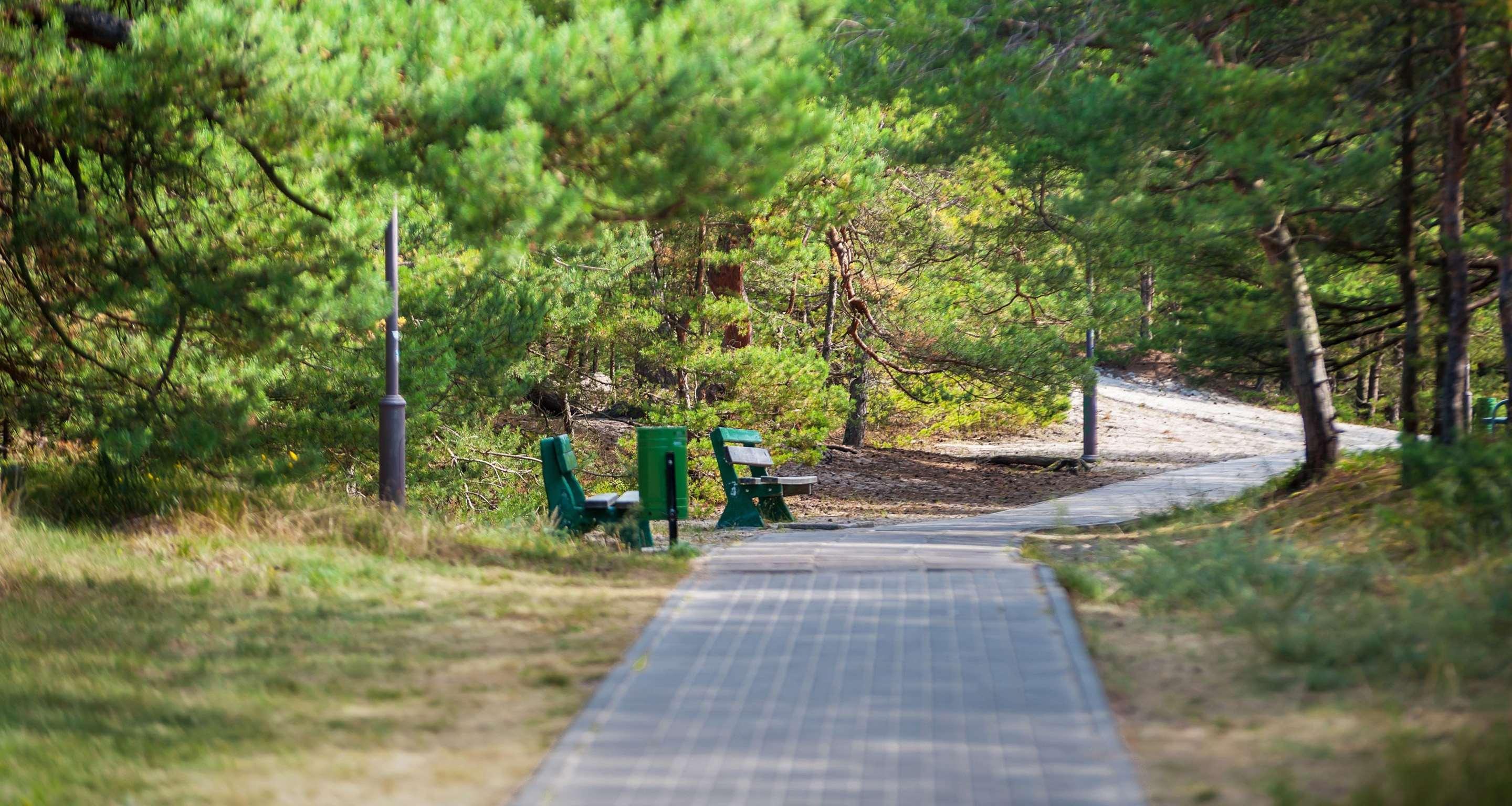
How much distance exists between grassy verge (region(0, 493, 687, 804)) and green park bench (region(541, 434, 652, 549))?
18.0 inches

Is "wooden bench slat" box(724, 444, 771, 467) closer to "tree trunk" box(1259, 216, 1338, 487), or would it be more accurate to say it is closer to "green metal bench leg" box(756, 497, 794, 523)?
"green metal bench leg" box(756, 497, 794, 523)

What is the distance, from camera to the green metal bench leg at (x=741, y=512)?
13234mm

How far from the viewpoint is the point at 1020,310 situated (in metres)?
24.4

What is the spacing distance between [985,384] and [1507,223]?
12.4 m

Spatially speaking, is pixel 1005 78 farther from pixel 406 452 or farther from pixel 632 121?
pixel 406 452

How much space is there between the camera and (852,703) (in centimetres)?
550

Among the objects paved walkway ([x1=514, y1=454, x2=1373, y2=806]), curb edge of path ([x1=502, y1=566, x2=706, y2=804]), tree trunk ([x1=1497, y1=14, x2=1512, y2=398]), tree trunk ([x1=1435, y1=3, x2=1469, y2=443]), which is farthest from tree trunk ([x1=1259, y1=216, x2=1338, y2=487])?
curb edge of path ([x1=502, y1=566, x2=706, y2=804])

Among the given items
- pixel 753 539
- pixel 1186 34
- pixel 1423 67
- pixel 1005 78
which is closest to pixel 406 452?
pixel 753 539

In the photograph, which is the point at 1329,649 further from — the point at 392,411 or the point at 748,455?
the point at 748,455

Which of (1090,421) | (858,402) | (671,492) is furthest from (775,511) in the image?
(1090,421)

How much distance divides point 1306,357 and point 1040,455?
12.9 metres

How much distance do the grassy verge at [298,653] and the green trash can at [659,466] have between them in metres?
1.28

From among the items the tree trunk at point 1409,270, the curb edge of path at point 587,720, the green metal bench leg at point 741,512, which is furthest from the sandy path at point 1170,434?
the curb edge of path at point 587,720

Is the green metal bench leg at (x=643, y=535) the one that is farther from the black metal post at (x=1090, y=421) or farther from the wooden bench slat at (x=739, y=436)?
the black metal post at (x=1090, y=421)
